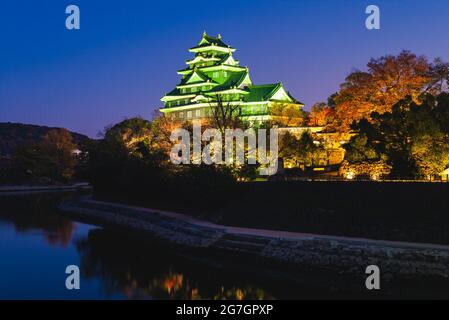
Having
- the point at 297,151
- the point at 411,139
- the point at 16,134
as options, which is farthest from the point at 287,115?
the point at 16,134

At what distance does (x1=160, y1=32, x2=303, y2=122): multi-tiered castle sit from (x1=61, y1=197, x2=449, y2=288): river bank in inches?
1212

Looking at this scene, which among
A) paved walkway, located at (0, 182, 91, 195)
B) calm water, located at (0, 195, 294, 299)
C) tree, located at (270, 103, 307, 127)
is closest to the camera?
calm water, located at (0, 195, 294, 299)

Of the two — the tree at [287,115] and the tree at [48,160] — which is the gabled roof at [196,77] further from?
the tree at [48,160]

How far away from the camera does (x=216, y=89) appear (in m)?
69.4

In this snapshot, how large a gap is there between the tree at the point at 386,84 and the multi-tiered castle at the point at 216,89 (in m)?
18.7

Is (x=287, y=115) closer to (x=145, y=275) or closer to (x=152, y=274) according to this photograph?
(x=152, y=274)

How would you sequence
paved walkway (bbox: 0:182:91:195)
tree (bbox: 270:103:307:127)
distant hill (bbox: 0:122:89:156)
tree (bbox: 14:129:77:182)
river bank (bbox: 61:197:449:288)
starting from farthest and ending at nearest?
distant hill (bbox: 0:122:89:156)
tree (bbox: 14:129:77:182)
paved walkway (bbox: 0:182:91:195)
tree (bbox: 270:103:307:127)
river bank (bbox: 61:197:449:288)

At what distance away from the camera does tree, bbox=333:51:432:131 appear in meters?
43.1

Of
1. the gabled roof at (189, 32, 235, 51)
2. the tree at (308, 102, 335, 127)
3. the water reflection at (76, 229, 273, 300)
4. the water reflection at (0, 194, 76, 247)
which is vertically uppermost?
the gabled roof at (189, 32, 235, 51)

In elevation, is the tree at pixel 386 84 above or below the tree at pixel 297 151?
above

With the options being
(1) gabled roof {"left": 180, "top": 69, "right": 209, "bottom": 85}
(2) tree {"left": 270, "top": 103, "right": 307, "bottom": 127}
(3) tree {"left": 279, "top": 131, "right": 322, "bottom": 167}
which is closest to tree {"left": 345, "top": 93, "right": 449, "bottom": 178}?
(3) tree {"left": 279, "top": 131, "right": 322, "bottom": 167}

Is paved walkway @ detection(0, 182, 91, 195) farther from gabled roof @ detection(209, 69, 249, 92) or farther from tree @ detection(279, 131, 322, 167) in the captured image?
tree @ detection(279, 131, 322, 167)

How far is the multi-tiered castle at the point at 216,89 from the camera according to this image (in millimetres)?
65812

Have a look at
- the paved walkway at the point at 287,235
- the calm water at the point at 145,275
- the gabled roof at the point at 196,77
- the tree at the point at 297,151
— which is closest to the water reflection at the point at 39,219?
the calm water at the point at 145,275
